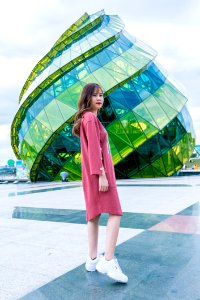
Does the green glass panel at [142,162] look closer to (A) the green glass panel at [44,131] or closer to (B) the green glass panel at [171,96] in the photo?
(B) the green glass panel at [171,96]

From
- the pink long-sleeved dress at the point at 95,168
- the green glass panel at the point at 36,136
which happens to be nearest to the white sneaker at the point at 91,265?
the pink long-sleeved dress at the point at 95,168

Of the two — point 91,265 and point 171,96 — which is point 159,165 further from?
point 91,265

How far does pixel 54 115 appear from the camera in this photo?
62.5ft

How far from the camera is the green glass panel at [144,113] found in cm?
1914

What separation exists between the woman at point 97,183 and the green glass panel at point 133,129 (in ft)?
51.9

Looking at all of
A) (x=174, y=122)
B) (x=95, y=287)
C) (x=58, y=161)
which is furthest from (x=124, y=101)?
(x=95, y=287)

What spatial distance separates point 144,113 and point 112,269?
16.8m

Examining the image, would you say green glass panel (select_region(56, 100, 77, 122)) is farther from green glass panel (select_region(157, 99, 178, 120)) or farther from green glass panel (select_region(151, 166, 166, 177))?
green glass panel (select_region(151, 166, 166, 177))

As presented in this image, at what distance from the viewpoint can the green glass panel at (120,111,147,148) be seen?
1897 centimetres

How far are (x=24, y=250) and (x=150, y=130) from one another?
52.0 feet

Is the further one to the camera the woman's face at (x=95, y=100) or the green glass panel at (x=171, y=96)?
the green glass panel at (x=171, y=96)

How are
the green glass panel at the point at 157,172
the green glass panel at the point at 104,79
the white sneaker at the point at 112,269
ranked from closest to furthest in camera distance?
the white sneaker at the point at 112,269 < the green glass panel at the point at 104,79 < the green glass panel at the point at 157,172

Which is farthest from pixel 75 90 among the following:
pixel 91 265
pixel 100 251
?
pixel 91 265

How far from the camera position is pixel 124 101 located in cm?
1908
